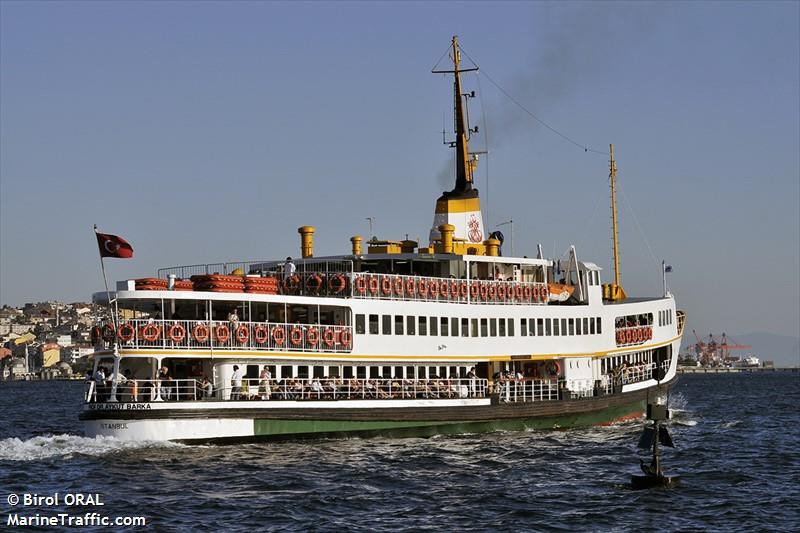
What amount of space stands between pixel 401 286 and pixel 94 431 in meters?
12.2

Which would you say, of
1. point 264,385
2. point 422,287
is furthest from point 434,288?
point 264,385

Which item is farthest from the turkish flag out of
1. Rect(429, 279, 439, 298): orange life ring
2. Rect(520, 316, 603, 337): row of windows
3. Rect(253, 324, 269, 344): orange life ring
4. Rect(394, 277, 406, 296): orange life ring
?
Rect(520, 316, 603, 337): row of windows

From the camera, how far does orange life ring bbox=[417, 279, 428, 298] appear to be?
4319cm

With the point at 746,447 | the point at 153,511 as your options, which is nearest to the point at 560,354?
the point at 746,447

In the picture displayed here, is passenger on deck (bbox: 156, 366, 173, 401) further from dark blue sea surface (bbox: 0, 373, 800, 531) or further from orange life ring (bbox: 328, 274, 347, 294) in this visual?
orange life ring (bbox: 328, 274, 347, 294)

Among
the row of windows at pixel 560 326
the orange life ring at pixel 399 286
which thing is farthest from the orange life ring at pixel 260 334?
the row of windows at pixel 560 326

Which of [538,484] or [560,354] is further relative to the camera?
[560,354]

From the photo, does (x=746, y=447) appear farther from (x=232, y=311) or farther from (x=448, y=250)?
(x=232, y=311)

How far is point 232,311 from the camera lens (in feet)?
127

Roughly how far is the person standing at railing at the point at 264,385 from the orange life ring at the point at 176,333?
2.91m

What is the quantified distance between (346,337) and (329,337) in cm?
80

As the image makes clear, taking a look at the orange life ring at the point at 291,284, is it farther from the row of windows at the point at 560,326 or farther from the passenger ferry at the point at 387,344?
the row of windows at the point at 560,326

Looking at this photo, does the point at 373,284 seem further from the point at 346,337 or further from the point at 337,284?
the point at 346,337

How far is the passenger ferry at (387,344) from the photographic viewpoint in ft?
118
